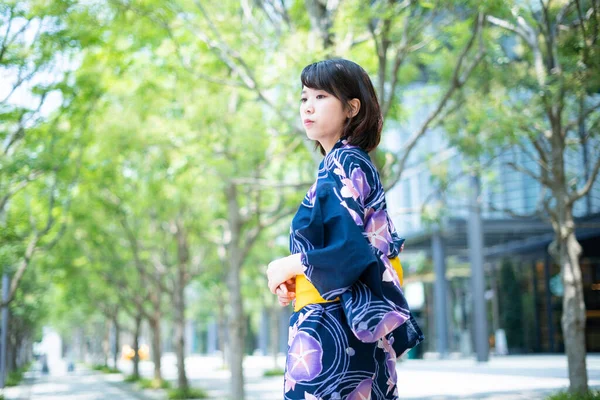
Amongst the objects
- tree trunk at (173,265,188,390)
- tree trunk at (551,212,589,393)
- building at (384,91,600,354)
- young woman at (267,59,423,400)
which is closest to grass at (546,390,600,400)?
tree trunk at (551,212,589,393)

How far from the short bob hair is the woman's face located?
2 centimetres

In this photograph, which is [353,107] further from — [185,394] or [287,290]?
[185,394]

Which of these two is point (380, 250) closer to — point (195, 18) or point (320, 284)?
point (320, 284)

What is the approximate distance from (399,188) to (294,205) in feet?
67.2

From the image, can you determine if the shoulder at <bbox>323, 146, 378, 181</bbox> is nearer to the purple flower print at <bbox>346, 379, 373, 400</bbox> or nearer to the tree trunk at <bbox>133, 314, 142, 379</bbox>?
the purple flower print at <bbox>346, 379, 373, 400</bbox>

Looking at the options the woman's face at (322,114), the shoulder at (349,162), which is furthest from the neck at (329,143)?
the shoulder at (349,162)

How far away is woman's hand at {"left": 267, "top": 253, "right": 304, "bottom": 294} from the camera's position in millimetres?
2289

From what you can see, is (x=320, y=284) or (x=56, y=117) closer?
(x=320, y=284)

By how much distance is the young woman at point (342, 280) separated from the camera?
2182 millimetres

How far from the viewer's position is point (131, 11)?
387 inches

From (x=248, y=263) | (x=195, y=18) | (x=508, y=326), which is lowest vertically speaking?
(x=508, y=326)

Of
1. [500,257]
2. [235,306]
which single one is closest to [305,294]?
[235,306]

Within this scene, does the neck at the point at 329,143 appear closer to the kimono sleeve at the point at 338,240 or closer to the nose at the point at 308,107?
the nose at the point at 308,107

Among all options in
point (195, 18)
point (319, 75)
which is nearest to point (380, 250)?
point (319, 75)
